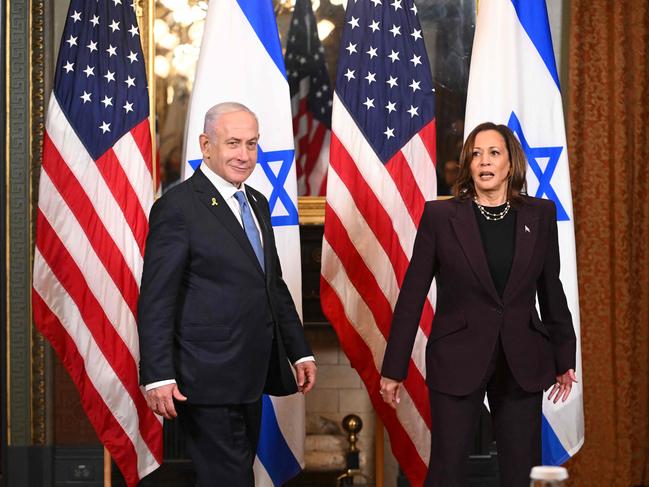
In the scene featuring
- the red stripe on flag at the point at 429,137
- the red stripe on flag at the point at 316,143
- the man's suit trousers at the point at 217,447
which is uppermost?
the red stripe on flag at the point at 316,143

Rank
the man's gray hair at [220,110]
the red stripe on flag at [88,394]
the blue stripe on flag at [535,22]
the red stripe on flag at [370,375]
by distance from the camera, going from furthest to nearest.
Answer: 1. the blue stripe on flag at [535,22]
2. the red stripe on flag at [370,375]
3. the red stripe on flag at [88,394]
4. the man's gray hair at [220,110]

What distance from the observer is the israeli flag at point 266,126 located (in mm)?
4199

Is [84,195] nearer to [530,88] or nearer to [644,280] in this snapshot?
[530,88]

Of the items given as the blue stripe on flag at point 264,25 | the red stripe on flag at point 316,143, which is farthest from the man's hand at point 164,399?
the red stripe on flag at point 316,143

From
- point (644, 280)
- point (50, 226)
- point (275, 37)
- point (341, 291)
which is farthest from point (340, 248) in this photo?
point (644, 280)

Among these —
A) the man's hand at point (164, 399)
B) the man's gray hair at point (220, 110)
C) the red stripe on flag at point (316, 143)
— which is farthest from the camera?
the red stripe on flag at point (316, 143)

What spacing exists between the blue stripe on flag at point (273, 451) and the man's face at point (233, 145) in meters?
1.42

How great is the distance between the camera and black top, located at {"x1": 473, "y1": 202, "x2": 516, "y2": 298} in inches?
125

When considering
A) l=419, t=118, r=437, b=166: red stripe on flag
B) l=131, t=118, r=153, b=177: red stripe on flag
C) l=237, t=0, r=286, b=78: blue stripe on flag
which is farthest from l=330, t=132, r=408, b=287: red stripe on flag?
l=131, t=118, r=153, b=177: red stripe on flag

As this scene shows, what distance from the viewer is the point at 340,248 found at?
4230 millimetres

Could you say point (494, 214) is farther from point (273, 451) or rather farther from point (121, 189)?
point (121, 189)

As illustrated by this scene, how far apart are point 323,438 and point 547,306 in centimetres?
238

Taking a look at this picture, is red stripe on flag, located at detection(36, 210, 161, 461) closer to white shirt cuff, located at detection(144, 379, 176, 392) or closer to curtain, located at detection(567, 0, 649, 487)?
white shirt cuff, located at detection(144, 379, 176, 392)

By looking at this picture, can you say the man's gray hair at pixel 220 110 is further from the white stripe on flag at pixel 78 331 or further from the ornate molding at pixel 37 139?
the ornate molding at pixel 37 139
